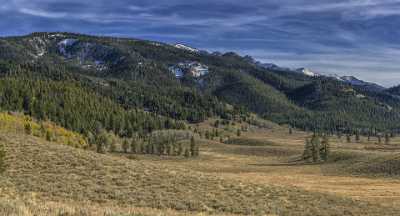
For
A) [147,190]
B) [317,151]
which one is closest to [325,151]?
[317,151]

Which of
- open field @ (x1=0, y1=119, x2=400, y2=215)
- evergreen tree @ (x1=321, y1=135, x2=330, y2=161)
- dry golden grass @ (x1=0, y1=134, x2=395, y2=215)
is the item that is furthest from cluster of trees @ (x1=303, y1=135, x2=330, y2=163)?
dry golden grass @ (x1=0, y1=134, x2=395, y2=215)

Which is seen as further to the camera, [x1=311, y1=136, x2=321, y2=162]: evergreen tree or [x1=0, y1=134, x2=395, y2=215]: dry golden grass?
[x1=311, y1=136, x2=321, y2=162]: evergreen tree

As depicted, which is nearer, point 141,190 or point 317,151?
point 141,190

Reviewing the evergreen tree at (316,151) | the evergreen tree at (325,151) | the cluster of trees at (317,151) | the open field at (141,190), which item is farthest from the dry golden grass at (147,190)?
the evergreen tree at (325,151)

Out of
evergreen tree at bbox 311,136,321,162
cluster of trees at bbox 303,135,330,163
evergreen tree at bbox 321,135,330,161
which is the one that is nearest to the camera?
evergreen tree at bbox 311,136,321,162

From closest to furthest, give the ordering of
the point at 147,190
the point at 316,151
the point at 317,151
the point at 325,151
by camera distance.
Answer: the point at 147,190 < the point at 316,151 < the point at 317,151 < the point at 325,151

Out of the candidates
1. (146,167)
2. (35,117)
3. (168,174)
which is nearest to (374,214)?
(168,174)

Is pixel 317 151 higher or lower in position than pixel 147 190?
lower

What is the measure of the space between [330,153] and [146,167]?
91.0 metres

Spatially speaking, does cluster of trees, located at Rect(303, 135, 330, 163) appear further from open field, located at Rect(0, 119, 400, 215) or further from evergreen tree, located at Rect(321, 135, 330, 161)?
open field, located at Rect(0, 119, 400, 215)

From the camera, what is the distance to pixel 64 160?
4488cm

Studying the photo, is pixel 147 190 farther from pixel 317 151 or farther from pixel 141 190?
pixel 317 151

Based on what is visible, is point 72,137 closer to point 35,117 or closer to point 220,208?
point 35,117

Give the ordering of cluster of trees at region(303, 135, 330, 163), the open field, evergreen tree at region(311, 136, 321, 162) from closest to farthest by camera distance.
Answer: the open field
evergreen tree at region(311, 136, 321, 162)
cluster of trees at region(303, 135, 330, 163)
